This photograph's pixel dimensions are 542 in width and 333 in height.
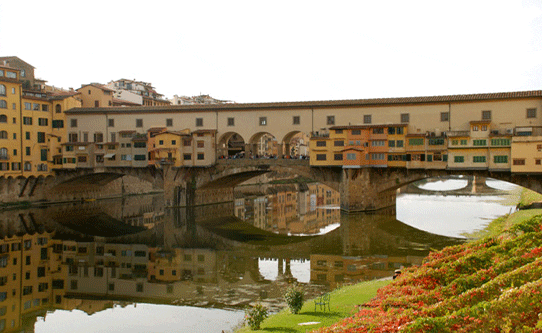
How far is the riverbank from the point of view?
27.6 feet

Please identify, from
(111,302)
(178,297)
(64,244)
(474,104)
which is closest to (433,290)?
(178,297)


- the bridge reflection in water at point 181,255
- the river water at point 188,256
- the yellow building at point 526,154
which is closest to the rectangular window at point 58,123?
the river water at point 188,256

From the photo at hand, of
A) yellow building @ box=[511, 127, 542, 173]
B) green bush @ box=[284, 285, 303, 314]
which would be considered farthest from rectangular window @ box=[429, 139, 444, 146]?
green bush @ box=[284, 285, 303, 314]

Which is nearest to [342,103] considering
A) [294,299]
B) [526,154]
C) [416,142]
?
[416,142]

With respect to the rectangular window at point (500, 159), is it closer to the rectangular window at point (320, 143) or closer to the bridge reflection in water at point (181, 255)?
the bridge reflection in water at point (181, 255)

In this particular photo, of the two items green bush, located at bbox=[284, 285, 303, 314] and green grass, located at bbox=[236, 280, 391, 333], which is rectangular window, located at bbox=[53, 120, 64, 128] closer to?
green grass, located at bbox=[236, 280, 391, 333]

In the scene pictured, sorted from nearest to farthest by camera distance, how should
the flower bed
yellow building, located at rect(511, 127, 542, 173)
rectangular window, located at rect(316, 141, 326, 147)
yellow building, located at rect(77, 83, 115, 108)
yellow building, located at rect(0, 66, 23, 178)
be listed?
1. the flower bed
2. yellow building, located at rect(511, 127, 542, 173)
3. rectangular window, located at rect(316, 141, 326, 147)
4. yellow building, located at rect(0, 66, 23, 178)
5. yellow building, located at rect(77, 83, 115, 108)

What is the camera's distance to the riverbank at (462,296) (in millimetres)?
8406

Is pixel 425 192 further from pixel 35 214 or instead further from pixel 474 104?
pixel 35 214

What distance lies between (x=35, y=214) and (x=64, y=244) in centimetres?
1555

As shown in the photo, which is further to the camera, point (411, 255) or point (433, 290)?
point (411, 255)

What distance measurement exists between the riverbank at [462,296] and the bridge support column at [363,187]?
86.3 ft

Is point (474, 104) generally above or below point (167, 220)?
above

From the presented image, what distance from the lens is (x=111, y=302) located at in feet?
65.1
